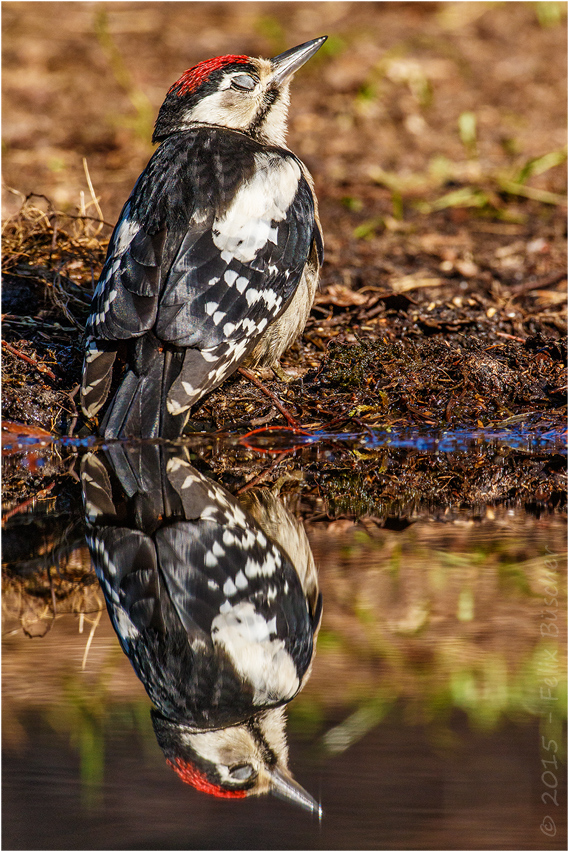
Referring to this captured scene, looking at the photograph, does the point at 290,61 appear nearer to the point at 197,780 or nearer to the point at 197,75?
the point at 197,75

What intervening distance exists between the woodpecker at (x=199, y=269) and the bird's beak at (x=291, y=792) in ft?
7.28

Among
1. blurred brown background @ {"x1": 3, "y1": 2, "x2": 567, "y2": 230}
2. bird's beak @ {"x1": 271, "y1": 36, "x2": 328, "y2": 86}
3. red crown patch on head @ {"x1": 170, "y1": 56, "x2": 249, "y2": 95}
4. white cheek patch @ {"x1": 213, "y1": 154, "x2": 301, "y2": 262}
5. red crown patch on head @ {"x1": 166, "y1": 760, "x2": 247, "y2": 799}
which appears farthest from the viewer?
blurred brown background @ {"x1": 3, "y1": 2, "x2": 567, "y2": 230}

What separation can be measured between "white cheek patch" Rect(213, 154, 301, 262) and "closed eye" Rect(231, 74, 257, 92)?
586mm

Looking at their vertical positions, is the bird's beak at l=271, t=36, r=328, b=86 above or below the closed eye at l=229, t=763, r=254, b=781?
above

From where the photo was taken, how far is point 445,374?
4.67m

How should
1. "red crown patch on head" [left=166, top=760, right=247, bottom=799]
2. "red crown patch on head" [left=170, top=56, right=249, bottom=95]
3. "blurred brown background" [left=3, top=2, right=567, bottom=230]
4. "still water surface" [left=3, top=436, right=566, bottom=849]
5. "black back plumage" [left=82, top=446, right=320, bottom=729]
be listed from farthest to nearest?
"blurred brown background" [left=3, top=2, right=567, bottom=230], "red crown patch on head" [left=170, top=56, right=249, bottom=95], "black back plumage" [left=82, top=446, right=320, bottom=729], "red crown patch on head" [left=166, top=760, right=247, bottom=799], "still water surface" [left=3, top=436, right=566, bottom=849]

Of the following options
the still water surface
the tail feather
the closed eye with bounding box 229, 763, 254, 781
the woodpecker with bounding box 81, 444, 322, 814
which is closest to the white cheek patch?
the tail feather

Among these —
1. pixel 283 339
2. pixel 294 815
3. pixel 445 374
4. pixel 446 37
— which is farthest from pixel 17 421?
pixel 446 37

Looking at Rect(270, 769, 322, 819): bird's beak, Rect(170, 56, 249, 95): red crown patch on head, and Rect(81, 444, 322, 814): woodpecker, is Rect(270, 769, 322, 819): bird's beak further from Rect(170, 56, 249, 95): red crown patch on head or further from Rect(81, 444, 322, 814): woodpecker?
Rect(170, 56, 249, 95): red crown patch on head

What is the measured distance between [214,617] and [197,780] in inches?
20.9

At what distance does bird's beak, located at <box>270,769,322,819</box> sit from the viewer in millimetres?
1742

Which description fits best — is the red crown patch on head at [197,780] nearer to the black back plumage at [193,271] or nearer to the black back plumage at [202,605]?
the black back plumage at [202,605]

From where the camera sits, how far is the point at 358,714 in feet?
6.30

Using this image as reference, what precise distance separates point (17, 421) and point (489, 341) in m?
2.60
